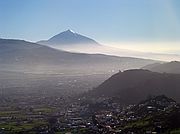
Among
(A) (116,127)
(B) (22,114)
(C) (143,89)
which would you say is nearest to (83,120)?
(A) (116,127)

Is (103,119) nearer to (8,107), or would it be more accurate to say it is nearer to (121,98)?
(121,98)

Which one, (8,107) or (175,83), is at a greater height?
(175,83)

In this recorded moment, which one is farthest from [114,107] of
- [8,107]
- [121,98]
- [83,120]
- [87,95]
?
[8,107]

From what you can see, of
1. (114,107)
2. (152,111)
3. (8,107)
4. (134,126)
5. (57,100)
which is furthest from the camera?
(57,100)

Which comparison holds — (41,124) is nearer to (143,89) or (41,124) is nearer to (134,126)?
(134,126)

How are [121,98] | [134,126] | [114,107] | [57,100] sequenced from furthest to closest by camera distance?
[57,100], [121,98], [114,107], [134,126]

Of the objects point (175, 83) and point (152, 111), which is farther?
point (175, 83)
